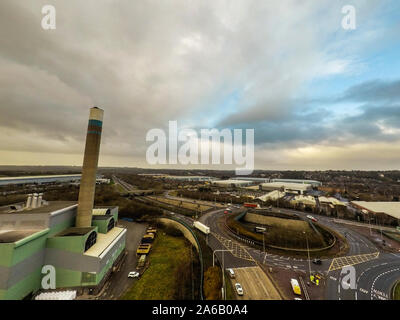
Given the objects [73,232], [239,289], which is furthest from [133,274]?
[239,289]

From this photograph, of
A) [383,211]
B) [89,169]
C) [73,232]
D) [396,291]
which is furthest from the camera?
[383,211]

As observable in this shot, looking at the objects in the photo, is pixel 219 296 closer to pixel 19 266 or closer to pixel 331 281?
pixel 331 281

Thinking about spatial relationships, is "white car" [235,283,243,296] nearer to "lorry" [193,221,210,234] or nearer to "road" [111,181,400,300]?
"road" [111,181,400,300]

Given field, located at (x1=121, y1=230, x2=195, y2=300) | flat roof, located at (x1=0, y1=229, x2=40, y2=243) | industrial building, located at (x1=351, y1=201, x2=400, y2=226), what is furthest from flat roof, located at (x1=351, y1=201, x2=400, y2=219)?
flat roof, located at (x1=0, y1=229, x2=40, y2=243)

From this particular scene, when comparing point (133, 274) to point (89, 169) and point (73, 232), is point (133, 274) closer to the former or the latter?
point (73, 232)

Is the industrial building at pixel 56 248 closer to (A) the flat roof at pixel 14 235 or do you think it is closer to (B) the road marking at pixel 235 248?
(A) the flat roof at pixel 14 235

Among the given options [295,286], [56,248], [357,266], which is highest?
[56,248]
